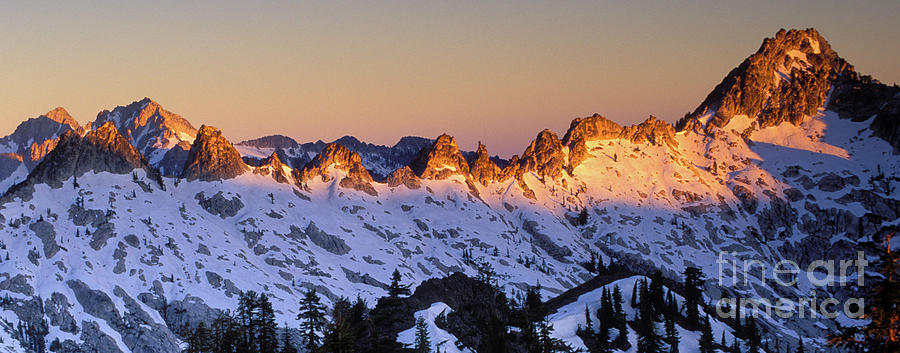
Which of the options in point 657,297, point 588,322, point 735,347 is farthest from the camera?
point 657,297

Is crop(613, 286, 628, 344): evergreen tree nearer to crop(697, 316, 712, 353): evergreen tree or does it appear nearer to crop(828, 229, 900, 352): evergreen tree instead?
A: crop(697, 316, 712, 353): evergreen tree

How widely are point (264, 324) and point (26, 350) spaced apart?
139227 mm

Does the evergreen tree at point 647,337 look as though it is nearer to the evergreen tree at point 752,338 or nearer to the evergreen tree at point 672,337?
the evergreen tree at point 672,337

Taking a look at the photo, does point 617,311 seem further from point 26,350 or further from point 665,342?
point 26,350

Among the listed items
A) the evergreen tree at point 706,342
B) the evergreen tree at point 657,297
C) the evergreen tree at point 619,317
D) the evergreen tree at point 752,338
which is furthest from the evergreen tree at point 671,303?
the evergreen tree at point 752,338

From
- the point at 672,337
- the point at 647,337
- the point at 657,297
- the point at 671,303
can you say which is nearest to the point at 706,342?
the point at 672,337

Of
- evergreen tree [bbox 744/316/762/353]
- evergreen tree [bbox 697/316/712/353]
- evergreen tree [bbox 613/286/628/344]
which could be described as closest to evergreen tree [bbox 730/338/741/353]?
evergreen tree [bbox 744/316/762/353]

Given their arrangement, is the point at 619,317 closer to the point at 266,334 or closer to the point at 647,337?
the point at 647,337

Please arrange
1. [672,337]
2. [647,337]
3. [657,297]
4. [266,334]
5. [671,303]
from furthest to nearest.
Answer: [671,303], [657,297], [672,337], [647,337], [266,334]

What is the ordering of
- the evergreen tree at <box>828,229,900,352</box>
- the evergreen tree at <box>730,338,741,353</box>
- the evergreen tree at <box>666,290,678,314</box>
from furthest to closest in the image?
the evergreen tree at <box>666,290,678,314</box>, the evergreen tree at <box>730,338,741,353</box>, the evergreen tree at <box>828,229,900,352</box>

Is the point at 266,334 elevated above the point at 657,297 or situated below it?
below

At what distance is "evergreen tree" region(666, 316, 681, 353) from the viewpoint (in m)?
134

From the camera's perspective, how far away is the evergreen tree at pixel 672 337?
134m

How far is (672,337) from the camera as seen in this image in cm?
13550
